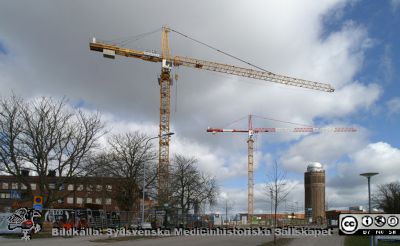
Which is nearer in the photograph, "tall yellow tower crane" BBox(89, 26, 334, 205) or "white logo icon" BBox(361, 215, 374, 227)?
"white logo icon" BBox(361, 215, 374, 227)

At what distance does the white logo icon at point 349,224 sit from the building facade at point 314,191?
143094 mm

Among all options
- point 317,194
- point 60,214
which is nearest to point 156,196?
point 60,214

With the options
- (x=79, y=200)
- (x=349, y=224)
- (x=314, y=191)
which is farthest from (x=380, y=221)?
(x=314, y=191)

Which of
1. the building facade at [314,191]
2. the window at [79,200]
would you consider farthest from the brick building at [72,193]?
the building facade at [314,191]

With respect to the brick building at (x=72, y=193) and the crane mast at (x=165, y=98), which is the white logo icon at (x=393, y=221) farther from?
the crane mast at (x=165, y=98)

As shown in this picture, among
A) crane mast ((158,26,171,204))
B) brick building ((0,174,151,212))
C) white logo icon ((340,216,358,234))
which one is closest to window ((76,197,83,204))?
brick building ((0,174,151,212))

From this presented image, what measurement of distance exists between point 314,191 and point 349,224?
148m

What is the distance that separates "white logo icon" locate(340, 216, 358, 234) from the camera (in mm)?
9023

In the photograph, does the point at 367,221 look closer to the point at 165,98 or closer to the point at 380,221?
the point at 380,221

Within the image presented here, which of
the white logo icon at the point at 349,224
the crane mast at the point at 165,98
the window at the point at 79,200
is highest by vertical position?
the crane mast at the point at 165,98

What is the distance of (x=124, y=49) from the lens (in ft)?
276

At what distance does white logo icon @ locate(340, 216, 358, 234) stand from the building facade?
14309cm

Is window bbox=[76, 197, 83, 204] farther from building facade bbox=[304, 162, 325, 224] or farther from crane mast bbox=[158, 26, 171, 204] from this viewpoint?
building facade bbox=[304, 162, 325, 224]

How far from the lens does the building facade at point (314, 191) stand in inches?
5861
